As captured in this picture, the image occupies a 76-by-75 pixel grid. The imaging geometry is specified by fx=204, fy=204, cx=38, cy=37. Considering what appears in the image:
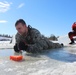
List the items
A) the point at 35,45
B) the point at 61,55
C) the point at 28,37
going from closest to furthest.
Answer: the point at 61,55
the point at 35,45
the point at 28,37

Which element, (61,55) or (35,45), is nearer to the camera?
(61,55)

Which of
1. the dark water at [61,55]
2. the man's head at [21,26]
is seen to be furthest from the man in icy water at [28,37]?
the dark water at [61,55]

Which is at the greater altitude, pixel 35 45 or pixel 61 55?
pixel 35 45

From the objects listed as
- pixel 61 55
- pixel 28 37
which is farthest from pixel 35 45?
pixel 61 55

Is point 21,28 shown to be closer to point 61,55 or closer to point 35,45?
point 35,45

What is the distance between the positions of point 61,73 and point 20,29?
2.81m

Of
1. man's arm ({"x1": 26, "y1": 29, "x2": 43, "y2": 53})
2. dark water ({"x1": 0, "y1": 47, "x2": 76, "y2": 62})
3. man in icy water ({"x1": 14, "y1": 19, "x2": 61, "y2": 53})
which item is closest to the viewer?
dark water ({"x1": 0, "y1": 47, "x2": 76, "y2": 62})

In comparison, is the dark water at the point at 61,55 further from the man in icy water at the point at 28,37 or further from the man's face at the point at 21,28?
the man's face at the point at 21,28

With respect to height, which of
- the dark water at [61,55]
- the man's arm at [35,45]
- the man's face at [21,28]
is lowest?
the dark water at [61,55]

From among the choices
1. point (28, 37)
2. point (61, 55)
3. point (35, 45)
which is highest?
point (28, 37)

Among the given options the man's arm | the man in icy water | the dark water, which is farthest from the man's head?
the dark water

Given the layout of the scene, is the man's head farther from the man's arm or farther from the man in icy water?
the man's arm

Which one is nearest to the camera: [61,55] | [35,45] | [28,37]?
[61,55]

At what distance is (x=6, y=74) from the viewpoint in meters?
2.60
